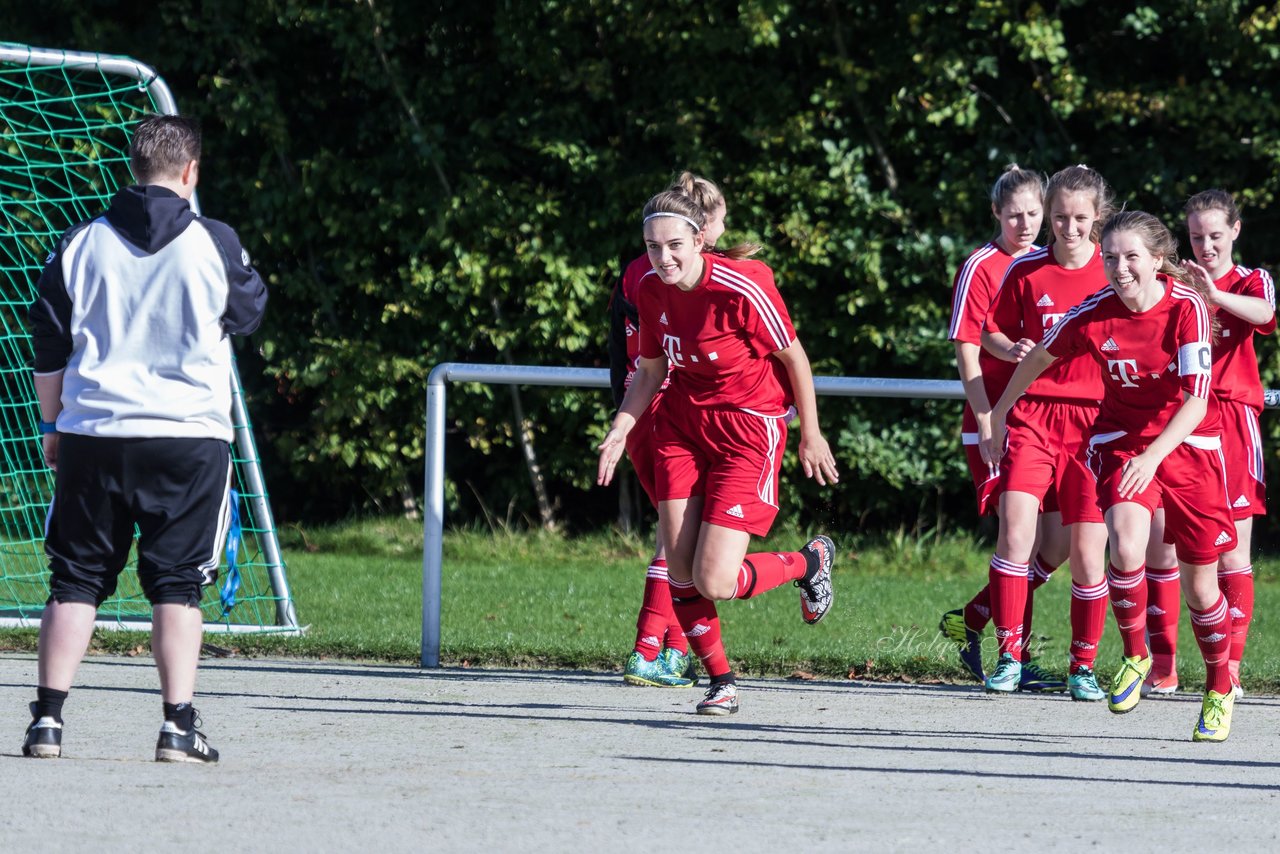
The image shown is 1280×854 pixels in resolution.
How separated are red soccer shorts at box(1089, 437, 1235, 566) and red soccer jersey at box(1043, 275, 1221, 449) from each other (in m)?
0.09

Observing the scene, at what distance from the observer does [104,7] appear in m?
13.6

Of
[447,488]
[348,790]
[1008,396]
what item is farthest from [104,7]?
[348,790]

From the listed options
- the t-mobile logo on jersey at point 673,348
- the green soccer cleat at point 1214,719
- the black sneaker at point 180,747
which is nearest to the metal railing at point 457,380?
the t-mobile logo on jersey at point 673,348

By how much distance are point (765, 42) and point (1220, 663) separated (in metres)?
7.20

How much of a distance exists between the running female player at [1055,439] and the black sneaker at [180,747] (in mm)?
3112

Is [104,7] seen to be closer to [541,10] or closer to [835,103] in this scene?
[541,10]

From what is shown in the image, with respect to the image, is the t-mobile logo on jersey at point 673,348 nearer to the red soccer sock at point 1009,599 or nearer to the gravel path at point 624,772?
the gravel path at point 624,772

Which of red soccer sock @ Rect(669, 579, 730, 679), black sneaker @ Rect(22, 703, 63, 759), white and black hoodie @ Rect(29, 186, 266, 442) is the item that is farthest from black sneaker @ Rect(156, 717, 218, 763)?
red soccer sock @ Rect(669, 579, 730, 679)


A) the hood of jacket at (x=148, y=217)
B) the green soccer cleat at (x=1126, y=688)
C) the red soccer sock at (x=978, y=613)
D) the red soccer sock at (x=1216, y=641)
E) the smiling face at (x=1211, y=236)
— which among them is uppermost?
the smiling face at (x=1211, y=236)

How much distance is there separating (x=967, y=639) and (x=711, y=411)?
1.64 metres

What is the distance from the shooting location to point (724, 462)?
5910mm

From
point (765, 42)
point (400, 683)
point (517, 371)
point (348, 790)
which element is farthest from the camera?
point (765, 42)

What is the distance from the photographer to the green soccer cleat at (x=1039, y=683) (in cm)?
659

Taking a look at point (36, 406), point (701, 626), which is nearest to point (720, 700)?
point (701, 626)
